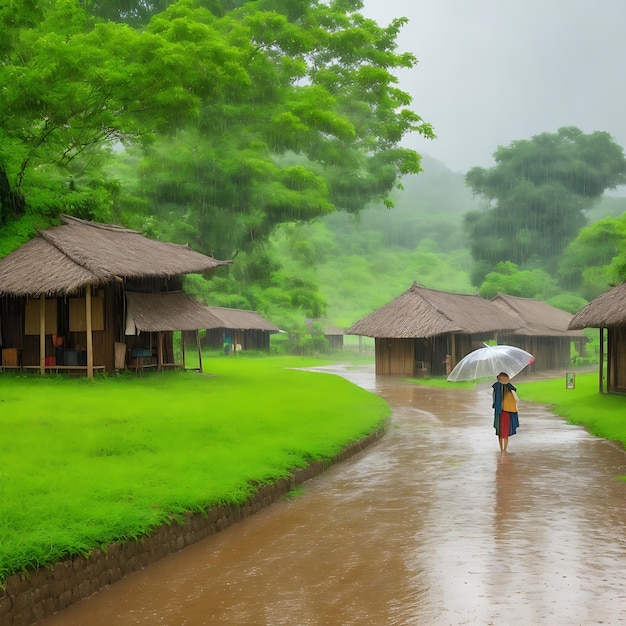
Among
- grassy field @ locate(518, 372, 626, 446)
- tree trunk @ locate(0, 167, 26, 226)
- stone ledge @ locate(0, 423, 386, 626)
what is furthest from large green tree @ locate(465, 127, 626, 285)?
stone ledge @ locate(0, 423, 386, 626)

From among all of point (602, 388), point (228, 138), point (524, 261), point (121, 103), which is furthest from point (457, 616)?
point (524, 261)

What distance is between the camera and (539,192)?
72438 millimetres

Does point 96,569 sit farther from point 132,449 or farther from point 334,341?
point 334,341

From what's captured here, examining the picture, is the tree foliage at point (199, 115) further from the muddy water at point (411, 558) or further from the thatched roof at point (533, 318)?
the muddy water at point (411, 558)

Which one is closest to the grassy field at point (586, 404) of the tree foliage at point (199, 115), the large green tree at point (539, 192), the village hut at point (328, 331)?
the tree foliage at point (199, 115)

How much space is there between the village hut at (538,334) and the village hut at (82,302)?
86.7 feet

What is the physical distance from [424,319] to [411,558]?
28.6 m

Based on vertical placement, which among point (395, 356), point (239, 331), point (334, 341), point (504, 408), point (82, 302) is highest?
point (82, 302)

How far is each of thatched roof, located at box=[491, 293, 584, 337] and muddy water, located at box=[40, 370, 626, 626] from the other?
32.7 metres

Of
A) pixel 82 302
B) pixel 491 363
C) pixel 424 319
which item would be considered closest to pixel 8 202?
pixel 82 302

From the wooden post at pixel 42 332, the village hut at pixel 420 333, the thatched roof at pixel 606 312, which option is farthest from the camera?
the village hut at pixel 420 333

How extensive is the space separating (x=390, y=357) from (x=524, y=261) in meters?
38.4

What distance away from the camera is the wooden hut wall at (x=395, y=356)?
37031 millimetres

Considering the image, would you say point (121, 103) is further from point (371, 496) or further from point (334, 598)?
point (334, 598)
